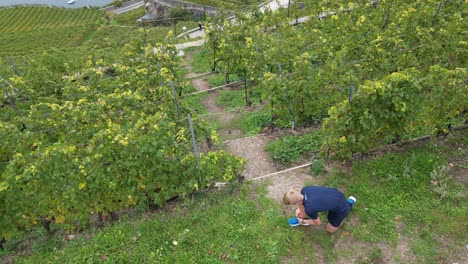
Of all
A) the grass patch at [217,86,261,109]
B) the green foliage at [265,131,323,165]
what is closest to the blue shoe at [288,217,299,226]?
the green foliage at [265,131,323,165]

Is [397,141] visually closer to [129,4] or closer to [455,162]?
[455,162]

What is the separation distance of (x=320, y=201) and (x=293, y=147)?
3044 mm

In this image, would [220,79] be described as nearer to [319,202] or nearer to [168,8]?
[319,202]

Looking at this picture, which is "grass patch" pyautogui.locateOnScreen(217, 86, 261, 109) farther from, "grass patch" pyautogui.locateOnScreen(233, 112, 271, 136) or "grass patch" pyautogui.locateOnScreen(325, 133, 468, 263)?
"grass patch" pyautogui.locateOnScreen(325, 133, 468, 263)

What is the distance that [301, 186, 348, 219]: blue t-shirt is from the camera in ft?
19.7

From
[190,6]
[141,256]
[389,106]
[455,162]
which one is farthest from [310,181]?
[190,6]

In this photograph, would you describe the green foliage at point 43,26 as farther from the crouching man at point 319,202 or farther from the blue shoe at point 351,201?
the blue shoe at point 351,201

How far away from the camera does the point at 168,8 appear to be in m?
44.9

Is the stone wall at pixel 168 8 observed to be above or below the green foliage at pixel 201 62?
above

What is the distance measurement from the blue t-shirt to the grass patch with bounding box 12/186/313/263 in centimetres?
80

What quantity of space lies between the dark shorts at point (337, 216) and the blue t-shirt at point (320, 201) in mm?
67

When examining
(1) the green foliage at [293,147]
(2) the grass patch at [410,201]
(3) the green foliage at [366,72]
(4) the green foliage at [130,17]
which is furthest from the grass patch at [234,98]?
(4) the green foliage at [130,17]

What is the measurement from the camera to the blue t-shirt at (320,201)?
6004 millimetres

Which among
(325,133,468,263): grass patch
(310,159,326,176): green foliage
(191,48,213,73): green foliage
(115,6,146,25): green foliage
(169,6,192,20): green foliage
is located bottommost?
(325,133,468,263): grass patch
